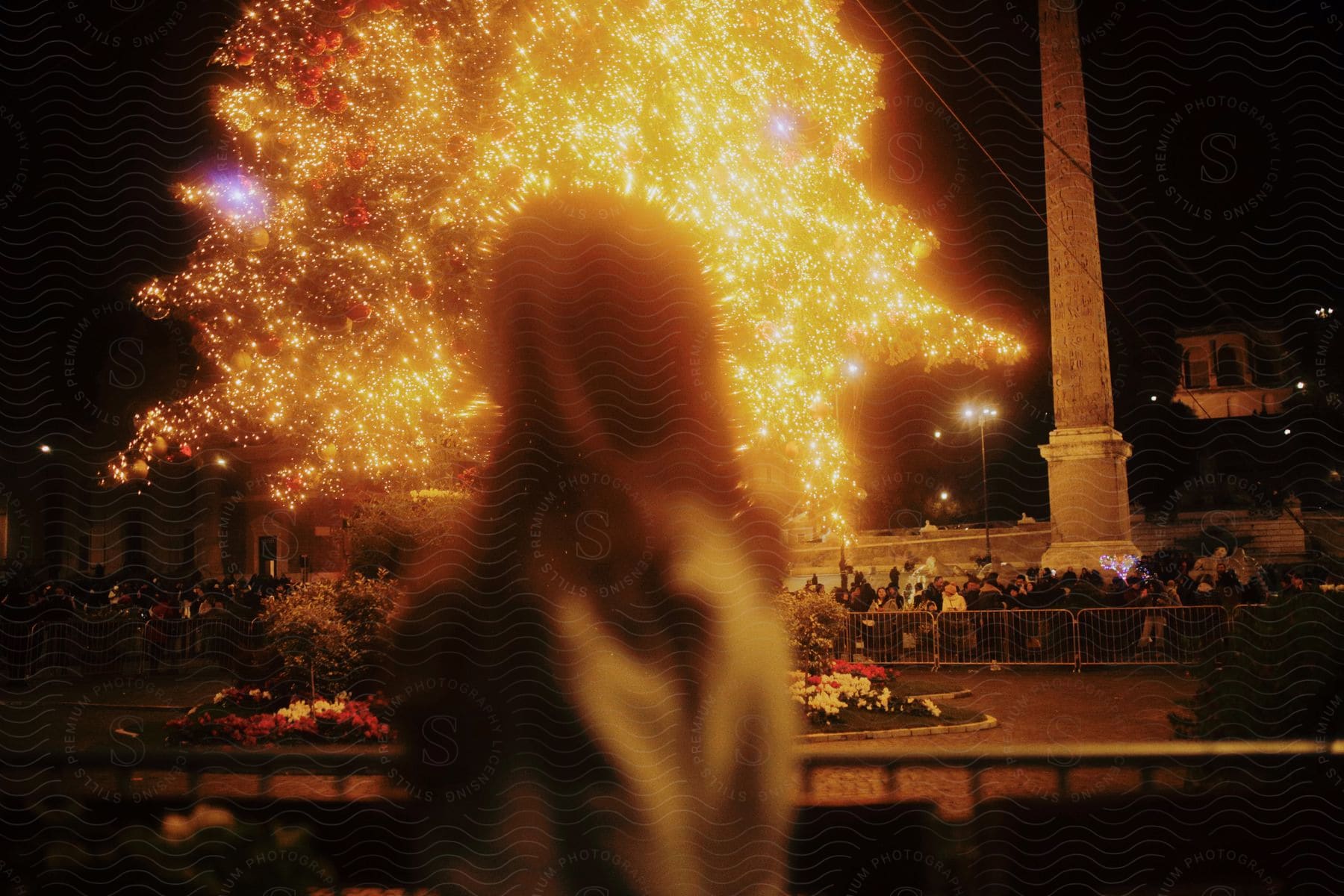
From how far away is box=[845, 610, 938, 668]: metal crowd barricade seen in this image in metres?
17.7

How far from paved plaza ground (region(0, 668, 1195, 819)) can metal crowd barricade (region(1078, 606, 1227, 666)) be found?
0.99 feet

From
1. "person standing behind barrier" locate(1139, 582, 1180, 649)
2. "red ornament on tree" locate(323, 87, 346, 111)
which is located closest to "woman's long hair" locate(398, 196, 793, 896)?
"red ornament on tree" locate(323, 87, 346, 111)

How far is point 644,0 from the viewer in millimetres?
9211

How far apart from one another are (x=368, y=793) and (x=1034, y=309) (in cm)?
4098

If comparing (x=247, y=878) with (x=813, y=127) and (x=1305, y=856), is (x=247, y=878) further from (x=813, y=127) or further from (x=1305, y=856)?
(x=813, y=127)

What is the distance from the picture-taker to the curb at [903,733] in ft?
35.4

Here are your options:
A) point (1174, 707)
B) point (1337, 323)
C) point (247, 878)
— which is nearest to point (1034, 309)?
point (1337, 323)

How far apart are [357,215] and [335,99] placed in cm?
113

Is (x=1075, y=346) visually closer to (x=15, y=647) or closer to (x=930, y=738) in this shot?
(x=930, y=738)

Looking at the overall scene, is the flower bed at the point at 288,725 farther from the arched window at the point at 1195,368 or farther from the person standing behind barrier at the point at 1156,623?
the arched window at the point at 1195,368

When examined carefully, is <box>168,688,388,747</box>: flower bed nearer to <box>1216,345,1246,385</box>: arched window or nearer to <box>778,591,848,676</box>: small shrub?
<box>778,591,848,676</box>: small shrub

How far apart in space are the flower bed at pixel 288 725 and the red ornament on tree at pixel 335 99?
19.6ft

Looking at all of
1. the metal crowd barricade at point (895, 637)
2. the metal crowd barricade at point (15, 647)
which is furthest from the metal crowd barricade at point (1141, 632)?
the metal crowd barricade at point (15, 647)

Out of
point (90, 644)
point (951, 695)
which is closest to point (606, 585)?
point (951, 695)
